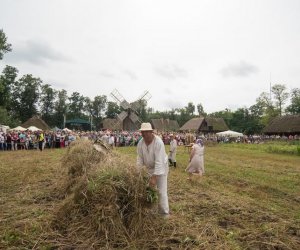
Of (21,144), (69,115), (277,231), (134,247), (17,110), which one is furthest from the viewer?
(69,115)

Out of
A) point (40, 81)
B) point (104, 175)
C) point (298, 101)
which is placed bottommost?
point (104, 175)

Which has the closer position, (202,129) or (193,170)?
(193,170)

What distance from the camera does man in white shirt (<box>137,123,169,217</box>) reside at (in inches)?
244

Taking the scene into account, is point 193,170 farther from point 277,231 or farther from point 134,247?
point 134,247

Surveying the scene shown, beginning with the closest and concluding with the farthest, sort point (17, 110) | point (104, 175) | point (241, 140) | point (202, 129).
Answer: point (104, 175)
point (241, 140)
point (202, 129)
point (17, 110)

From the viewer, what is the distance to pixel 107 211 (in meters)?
5.32

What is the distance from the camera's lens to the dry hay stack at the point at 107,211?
5277 millimetres

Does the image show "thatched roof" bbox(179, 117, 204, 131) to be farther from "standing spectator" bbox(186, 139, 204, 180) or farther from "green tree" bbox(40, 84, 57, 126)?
"standing spectator" bbox(186, 139, 204, 180)

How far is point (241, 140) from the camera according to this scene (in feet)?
176

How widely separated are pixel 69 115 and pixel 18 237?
93947mm

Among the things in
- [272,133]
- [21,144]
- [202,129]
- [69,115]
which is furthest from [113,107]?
[21,144]

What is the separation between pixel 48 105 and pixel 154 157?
90783 millimetres

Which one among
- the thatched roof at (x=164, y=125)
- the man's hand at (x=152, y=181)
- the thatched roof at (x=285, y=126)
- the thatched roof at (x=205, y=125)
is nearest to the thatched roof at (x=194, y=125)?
the thatched roof at (x=205, y=125)

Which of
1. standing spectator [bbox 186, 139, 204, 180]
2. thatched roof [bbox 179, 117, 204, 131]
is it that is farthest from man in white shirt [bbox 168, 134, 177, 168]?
thatched roof [bbox 179, 117, 204, 131]
